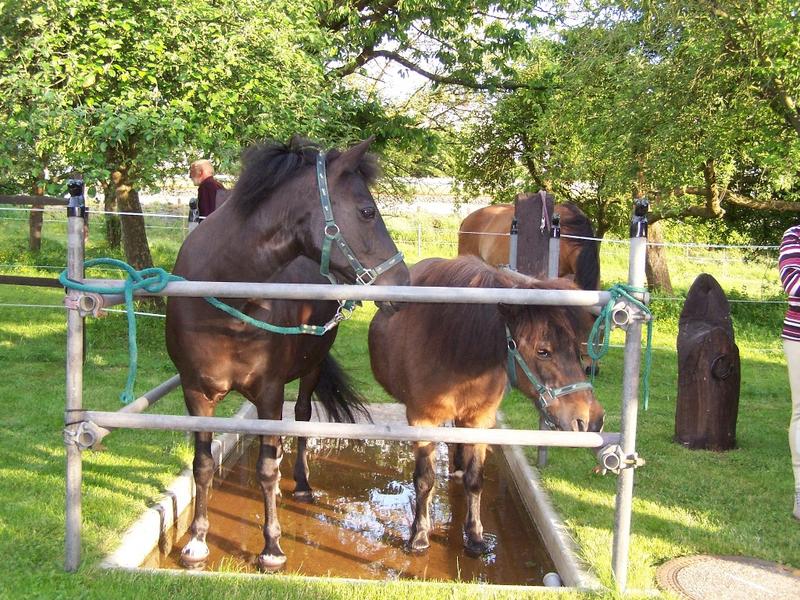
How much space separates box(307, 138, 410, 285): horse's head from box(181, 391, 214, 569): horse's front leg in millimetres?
1210

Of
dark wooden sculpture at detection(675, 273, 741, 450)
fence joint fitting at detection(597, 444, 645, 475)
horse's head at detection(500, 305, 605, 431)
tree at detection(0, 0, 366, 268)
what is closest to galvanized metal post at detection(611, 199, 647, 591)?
fence joint fitting at detection(597, 444, 645, 475)

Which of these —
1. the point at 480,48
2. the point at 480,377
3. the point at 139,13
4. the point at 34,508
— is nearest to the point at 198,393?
the point at 34,508

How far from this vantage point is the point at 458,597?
3094 millimetres

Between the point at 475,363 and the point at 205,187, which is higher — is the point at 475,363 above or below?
below

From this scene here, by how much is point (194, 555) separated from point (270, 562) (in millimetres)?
421

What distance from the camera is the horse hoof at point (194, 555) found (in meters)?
3.79

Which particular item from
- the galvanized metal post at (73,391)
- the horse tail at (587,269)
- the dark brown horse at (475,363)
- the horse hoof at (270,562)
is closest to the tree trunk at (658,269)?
the horse tail at (587,269)

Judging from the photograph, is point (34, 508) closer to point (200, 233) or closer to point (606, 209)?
point (200, 233)

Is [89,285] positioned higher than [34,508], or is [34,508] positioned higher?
[89,285]

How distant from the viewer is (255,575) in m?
3.24

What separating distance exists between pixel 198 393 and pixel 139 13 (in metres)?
5.62

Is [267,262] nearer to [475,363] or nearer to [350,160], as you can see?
[350,160]

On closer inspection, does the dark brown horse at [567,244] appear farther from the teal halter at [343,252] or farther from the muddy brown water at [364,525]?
the teal halter at [343,252]

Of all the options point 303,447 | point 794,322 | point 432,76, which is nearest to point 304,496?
point 303,447
